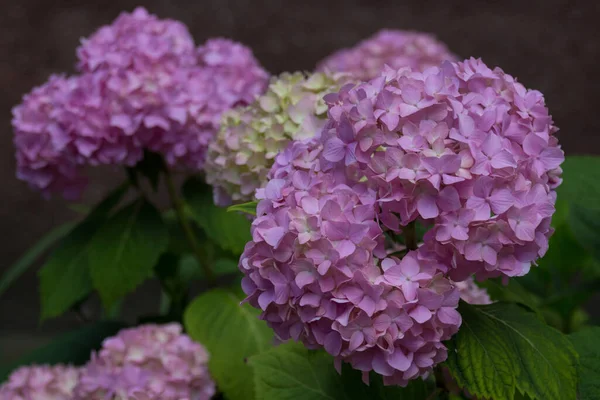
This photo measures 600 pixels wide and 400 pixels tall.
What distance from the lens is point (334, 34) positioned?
2.09m

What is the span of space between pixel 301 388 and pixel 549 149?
0.30 meters

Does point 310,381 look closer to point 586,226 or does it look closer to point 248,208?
point 248,208

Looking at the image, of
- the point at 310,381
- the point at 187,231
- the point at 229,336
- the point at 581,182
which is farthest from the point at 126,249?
the point at 581,182

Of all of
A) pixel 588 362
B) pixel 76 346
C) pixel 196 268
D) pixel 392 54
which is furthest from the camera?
pixel 392 54

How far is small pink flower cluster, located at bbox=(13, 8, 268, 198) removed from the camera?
1013 millimetres

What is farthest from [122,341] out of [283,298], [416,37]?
[416,37]

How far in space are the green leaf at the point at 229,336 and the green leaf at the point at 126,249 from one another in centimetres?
9

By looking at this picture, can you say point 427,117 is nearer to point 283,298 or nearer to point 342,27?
point 283,298

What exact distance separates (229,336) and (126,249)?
0.67ft

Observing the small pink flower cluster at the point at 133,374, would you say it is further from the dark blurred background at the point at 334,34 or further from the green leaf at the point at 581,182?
the dark blurred background at the point at 334,34

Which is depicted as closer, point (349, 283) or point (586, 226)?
point (349, 283)

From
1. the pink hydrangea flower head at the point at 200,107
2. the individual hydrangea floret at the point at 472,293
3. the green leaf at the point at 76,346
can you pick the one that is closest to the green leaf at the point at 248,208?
the individual hydrangea floret at the point at 472,293

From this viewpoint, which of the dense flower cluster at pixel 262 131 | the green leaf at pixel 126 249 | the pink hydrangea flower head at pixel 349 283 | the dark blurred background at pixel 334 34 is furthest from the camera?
the dark blurred background at pixel 334 34

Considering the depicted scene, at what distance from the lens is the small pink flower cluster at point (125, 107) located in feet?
3.32
